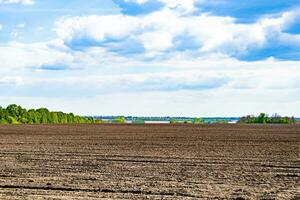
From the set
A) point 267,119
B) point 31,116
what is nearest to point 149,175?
point 31,116

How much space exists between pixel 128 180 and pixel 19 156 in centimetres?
891

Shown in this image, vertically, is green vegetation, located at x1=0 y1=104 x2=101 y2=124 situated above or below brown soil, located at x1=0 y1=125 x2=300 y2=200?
above

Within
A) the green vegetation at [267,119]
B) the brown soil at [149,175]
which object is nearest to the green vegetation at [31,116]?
the green vegetation at [267,119]

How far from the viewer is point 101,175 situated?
16953 mm

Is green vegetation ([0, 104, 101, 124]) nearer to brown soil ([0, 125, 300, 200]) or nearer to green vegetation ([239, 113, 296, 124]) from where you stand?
green vegetation ([239, 113, 296, 124])

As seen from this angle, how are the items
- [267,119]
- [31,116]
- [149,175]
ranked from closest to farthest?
[149,175] → [31,116] → [267,119]

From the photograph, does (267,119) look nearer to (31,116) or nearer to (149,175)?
(31,116)

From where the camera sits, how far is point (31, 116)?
93.1m

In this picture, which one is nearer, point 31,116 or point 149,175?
point 149,175

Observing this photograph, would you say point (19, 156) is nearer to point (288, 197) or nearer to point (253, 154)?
point (253, 154)

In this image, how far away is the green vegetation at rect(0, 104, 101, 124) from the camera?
3415 inches

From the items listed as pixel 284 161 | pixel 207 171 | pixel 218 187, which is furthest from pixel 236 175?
pixel 284 161

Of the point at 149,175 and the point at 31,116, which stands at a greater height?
the point at 31,116

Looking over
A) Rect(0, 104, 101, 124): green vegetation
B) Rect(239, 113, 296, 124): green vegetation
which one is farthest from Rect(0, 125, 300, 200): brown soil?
Rect(239, 113, 296, 124): green vegetation
